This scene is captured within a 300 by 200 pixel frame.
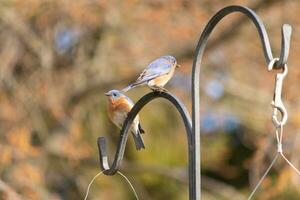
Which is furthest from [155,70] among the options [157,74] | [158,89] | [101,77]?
[101,77]

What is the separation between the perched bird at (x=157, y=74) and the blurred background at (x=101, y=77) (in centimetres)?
276

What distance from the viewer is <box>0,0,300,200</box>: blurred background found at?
5.27m

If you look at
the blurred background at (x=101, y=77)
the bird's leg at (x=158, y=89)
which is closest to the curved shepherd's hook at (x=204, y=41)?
the bird's leg at (x=158, y=89)

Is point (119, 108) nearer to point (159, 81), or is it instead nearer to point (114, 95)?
point (114, 95)

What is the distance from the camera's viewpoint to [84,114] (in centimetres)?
651

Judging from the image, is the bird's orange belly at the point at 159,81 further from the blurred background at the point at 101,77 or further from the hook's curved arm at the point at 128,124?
the blurred background at the point at 101,77

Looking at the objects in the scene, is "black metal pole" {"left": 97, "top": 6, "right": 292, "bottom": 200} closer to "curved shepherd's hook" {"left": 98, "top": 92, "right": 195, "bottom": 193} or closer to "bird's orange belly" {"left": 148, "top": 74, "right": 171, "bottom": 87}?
"curved shepherd's hook" {"left": 98, "top": 92, "right": 195, "bottom": 193}

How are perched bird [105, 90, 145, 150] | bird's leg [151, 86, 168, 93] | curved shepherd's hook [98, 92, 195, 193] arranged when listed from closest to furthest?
curved shepherd's hook [98, 92, 195, 193]
bird's leg [151, 86, 168, 93]
perched bird [105, 90, 145, 150]

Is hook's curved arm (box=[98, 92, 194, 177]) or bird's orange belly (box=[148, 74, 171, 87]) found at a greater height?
bird's orange belly (box=[148, 74, 171, 87])

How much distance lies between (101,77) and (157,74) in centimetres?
400

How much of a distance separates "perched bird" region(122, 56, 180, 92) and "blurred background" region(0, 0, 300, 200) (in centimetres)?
276

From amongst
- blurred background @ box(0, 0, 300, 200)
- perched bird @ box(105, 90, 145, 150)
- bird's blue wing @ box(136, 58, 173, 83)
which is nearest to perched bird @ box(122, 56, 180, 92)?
bird's blue wing @ box(136, 58, 173, 83)

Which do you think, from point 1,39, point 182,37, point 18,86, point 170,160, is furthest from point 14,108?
point 170,160

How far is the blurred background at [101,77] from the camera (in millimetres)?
5266
